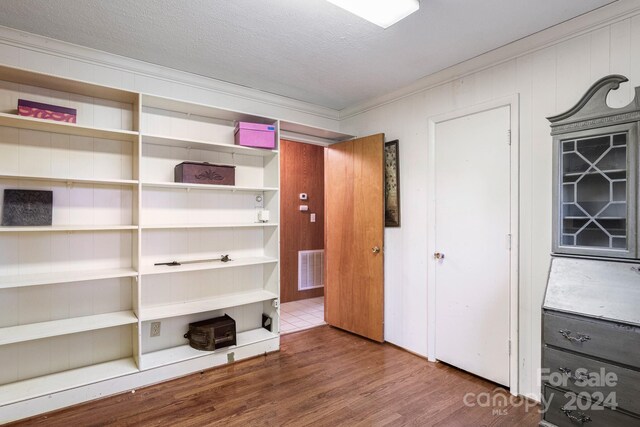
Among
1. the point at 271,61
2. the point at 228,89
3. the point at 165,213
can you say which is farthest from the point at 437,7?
the point at 165,213

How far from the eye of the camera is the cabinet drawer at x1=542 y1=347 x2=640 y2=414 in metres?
1.59

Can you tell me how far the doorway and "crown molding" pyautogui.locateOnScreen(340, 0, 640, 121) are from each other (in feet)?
6.32

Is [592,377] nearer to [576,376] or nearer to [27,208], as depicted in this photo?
[576,376]

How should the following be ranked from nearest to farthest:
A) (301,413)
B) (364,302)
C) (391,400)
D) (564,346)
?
(564,346)
(301,413)
(391,400)
(364,302)

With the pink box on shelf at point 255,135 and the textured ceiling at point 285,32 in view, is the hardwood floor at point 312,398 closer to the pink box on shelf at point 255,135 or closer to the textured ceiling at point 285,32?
the pink box on shelf at point 255,135

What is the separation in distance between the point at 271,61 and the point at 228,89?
67cm

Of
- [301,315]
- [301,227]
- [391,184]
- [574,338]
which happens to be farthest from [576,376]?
[301,227]

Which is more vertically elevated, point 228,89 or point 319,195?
point 228,89

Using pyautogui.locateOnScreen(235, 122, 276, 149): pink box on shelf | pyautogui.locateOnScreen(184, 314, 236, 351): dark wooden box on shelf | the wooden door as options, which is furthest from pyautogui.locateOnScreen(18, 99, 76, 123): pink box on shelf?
the wooden door

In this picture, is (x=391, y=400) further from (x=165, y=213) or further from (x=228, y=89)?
(x=228, y=89)

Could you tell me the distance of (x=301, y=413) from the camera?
7.24 ft

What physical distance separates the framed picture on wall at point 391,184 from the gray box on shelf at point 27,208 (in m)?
2.76

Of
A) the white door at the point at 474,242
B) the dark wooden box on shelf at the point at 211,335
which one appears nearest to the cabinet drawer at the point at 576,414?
the white door at the point at 474,242

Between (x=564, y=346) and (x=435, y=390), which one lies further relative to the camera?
(x=435, y=390)
